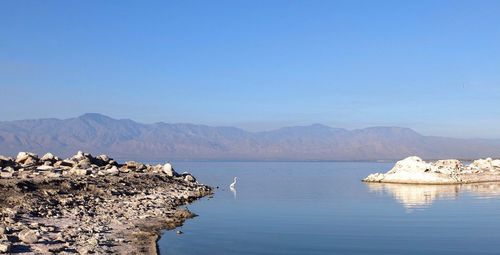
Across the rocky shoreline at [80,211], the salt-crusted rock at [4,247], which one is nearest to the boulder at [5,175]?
the rocky shoreline at [80,211]

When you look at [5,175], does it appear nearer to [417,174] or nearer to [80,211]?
[80,211]

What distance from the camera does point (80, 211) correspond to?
29.3 m

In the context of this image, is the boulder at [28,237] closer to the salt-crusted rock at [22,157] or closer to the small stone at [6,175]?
the small stone at [6,175]

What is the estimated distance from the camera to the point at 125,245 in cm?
2120

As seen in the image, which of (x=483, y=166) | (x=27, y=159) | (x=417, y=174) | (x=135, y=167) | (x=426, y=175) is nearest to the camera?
(x=27, y=159)

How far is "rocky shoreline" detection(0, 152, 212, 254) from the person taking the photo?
19984mm

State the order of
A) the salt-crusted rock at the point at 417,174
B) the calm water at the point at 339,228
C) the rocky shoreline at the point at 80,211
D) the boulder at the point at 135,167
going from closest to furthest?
the rocky shoreline at the point at 80,211 → the calm water at the point at 339,228 → the boulder at the point at 135,167 → the salt-crusted rock at the point at 417,174

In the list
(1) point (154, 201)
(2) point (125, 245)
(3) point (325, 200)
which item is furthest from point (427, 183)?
(2) point (125, 245)

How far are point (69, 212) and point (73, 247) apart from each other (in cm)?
985

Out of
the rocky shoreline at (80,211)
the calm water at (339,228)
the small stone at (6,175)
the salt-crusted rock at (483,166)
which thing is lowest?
the calm water at (339,228)

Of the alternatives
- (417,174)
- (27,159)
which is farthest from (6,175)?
(417,174)

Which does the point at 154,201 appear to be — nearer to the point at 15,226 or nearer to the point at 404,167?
the point at 15,226

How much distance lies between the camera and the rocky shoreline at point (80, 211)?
65.6 ft

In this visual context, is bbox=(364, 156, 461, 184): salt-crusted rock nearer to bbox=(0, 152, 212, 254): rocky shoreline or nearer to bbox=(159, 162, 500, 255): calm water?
bbox=(159, 162, 500, 255): calm water
